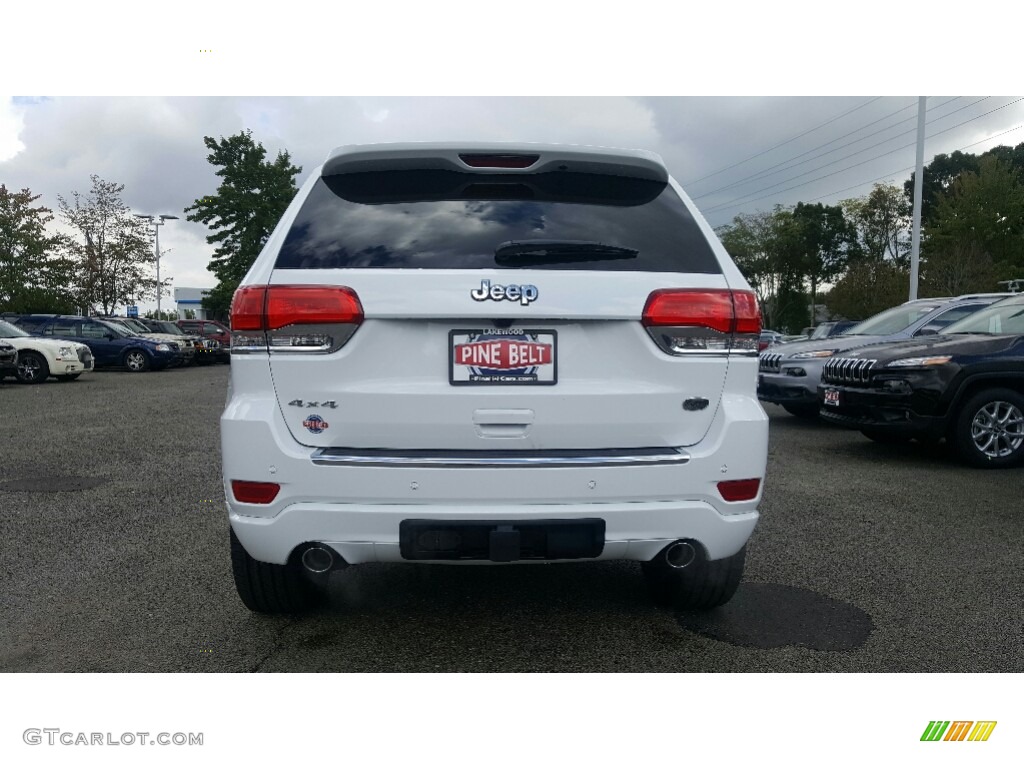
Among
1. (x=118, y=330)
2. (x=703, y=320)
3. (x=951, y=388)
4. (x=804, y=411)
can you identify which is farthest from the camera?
(x=118, y=330)

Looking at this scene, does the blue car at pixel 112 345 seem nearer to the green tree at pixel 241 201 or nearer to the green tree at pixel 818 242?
the green tree at pixel 241 201

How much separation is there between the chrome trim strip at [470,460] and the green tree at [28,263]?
39.2 meters

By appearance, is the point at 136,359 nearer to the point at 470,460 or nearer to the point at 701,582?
the point at 701,582

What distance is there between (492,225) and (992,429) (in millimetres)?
6220

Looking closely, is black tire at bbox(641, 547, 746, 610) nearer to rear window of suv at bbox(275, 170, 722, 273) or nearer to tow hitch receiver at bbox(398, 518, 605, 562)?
tow hitch receiver at bbox(398, 518, 605, 562)

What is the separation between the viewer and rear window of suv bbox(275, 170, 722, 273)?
2814 millimetres

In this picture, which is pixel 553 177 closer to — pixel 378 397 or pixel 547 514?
pixel 378 397

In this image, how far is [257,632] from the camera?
3312 millimetres

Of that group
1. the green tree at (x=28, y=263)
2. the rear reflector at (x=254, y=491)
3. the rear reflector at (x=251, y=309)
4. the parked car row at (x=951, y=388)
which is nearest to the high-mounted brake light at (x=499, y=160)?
the rear reflector at (x=251, y=309)

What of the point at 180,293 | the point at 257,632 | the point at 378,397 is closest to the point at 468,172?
the point at 378,397

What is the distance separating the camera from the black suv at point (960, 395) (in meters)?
7.21

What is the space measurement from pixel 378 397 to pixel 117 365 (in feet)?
79.7

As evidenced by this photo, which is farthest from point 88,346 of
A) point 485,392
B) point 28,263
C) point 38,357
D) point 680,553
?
point 680,553

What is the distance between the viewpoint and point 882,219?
63.3 metres
